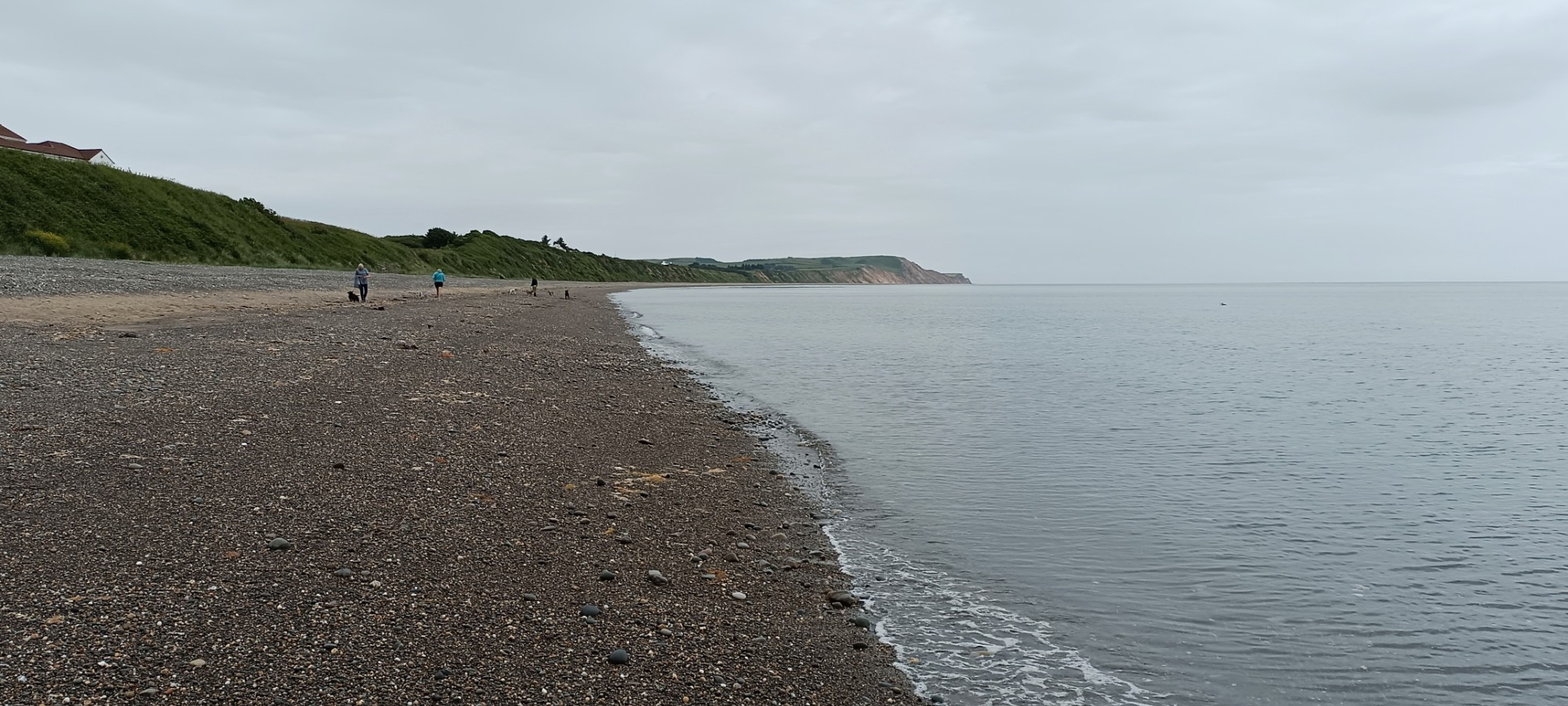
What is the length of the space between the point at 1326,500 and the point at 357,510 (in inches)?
415

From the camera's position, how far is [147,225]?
5684cm

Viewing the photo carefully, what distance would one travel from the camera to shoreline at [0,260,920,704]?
4.66 metres

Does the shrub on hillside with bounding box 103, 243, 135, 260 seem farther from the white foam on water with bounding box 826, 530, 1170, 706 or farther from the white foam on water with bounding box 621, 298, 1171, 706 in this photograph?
the white foam on water with bounding box 826, 530, 1170, 706

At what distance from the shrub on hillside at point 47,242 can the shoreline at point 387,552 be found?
42.6 m

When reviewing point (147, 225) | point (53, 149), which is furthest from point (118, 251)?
point (53, 149)

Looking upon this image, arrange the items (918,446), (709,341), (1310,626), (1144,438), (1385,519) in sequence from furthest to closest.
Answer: (709,341) < (1144,438) < (918,446) < (1385,519) < (1310,626)

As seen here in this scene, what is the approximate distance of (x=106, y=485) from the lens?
7.32 meters

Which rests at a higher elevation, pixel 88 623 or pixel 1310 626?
pixel 88 623

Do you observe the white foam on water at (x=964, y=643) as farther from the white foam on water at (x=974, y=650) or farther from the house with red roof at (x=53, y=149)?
the house with red roof at (x=53, y=149)

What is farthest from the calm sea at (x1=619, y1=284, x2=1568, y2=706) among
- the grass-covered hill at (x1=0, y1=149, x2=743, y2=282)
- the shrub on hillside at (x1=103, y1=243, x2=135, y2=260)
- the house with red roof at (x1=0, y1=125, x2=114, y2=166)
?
the house with red roof at (x1=0, y1=125, x2=114, y2=166)

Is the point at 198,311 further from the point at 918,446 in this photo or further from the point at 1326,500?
the point at 1326,500

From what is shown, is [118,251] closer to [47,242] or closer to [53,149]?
[47,242]

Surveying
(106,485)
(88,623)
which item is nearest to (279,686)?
(88,623)

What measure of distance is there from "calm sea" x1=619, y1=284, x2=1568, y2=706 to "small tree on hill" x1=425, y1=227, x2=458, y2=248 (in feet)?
359
